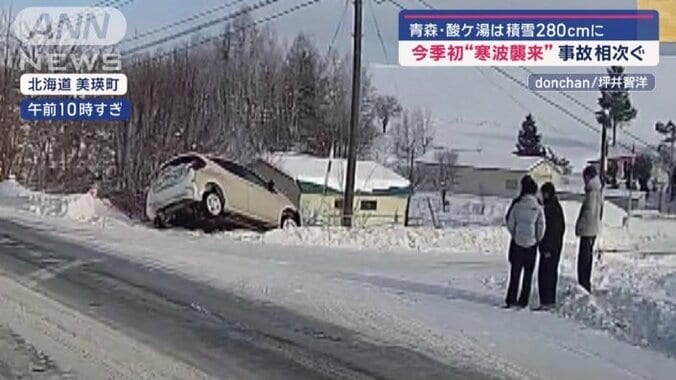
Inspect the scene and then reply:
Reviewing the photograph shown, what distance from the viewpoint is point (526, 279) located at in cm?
1331

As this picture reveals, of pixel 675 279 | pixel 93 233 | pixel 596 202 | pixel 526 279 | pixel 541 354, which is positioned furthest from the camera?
pixel 93 233

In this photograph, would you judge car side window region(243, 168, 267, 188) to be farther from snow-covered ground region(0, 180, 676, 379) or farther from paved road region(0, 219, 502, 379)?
paved road region(0, 219, 502, 379)

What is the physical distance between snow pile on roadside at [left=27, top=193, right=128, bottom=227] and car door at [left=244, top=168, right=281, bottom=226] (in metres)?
3.71

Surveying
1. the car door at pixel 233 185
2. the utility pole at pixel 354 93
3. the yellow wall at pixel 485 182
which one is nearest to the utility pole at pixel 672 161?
the yellow wall at pixel 485 182

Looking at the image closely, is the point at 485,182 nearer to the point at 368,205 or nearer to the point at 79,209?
the point at 368,205

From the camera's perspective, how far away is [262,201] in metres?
27.8

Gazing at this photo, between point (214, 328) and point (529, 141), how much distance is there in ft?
321

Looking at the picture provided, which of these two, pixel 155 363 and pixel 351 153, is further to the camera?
pixel 351 153

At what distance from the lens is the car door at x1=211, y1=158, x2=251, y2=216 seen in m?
26.2

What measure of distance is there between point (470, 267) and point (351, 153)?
461 inches

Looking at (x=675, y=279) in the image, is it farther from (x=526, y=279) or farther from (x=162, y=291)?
(x=162, y=291)

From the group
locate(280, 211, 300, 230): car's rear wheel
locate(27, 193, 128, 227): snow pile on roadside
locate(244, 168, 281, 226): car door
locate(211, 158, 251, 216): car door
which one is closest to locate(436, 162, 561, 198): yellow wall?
locate(27, 193, 128, 227): snow pile on roadside

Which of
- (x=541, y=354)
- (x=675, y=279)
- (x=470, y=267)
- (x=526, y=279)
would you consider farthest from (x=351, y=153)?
(x=541, y=354)

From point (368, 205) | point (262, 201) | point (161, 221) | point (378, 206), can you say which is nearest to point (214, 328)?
point (161, 221)
